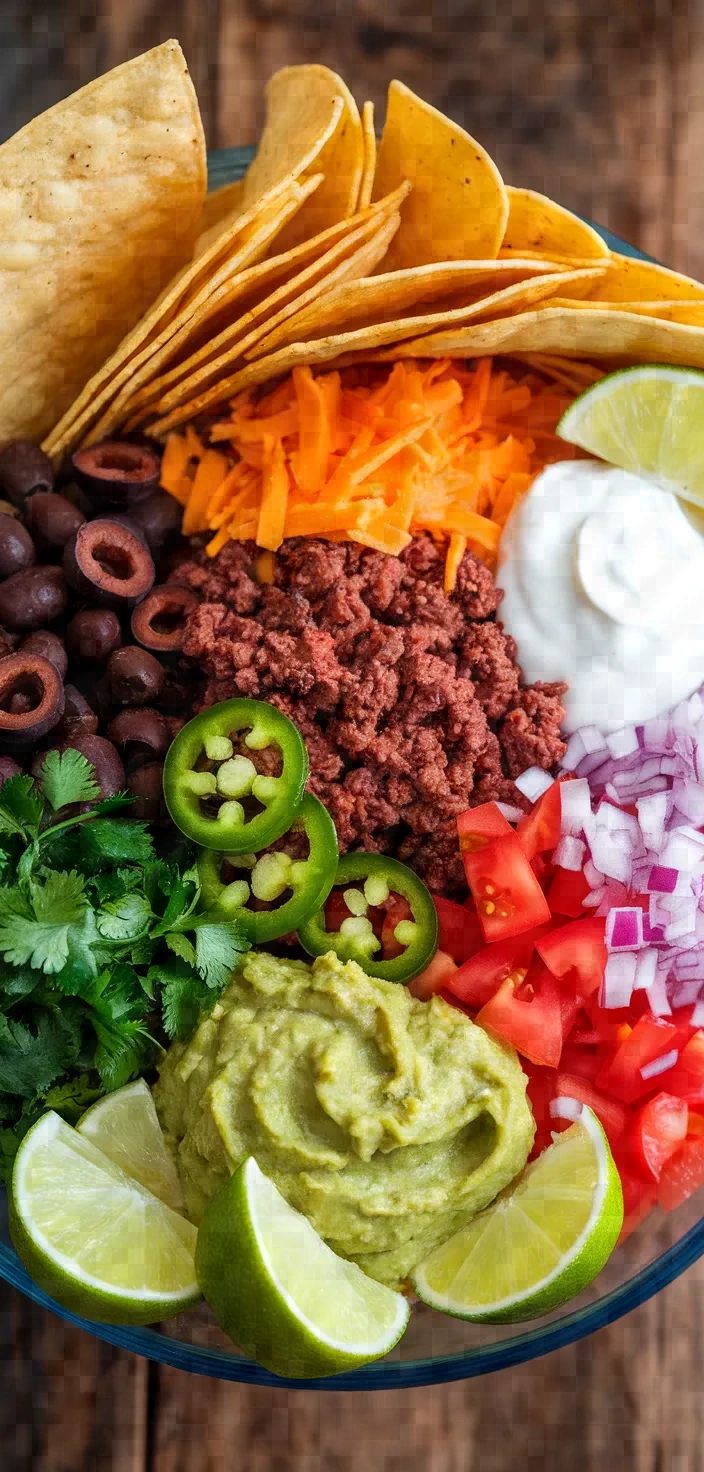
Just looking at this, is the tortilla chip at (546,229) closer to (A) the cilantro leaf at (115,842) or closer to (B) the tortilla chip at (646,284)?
(B) the tortilla chip at (646,284)

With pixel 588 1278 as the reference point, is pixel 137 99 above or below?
above

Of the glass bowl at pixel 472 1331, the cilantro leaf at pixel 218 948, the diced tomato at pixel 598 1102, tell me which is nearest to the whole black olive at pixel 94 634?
the cilantro leaf at pixel 218 948

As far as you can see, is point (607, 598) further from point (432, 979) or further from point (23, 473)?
point (23, 473)

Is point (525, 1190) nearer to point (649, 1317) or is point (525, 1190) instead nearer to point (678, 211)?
point (649, 1317)

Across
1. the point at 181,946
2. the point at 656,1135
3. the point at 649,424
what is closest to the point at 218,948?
the point at 181,946

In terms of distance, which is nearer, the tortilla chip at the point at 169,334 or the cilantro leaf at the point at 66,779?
the cilantro leaf at the point at 66,779

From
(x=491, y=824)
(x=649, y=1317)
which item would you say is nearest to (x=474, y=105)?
(x=491, y=824)

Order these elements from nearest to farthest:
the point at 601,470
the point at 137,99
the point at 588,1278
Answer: the point at 588,1278 → the point at 137,99 → the point at 601,470

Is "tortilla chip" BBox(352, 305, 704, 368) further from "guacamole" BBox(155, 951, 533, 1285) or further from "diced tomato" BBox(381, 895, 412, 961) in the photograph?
"guacamole" BBox(155, 951, 533, 1285)
